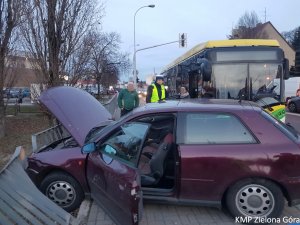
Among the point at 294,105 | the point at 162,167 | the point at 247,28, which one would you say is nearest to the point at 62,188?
the point at 162,167

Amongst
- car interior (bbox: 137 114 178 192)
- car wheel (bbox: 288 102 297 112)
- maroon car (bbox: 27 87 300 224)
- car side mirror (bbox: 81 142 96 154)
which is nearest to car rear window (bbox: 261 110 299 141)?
maroon car (bbox: 27 87 300 224)

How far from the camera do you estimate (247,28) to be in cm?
7012

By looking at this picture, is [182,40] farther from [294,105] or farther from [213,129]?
[213,129]

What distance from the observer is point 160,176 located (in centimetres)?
511

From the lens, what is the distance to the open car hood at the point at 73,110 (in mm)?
5305

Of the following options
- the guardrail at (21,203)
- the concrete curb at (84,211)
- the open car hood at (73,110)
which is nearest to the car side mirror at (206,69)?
the open car hood at (73,110)

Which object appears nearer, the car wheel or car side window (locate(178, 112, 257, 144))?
car side window (locate(178, 112, 257, 144))

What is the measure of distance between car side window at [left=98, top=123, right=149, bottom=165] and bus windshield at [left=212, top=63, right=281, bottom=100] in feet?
18.6

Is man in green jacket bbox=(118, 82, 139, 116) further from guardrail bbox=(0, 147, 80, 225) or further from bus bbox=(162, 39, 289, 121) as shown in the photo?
guardrail bbox=(0, 147, 80, 225)

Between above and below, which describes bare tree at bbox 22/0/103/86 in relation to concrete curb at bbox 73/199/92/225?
above

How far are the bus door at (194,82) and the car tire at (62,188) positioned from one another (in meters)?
7.13

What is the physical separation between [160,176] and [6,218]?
210 cm

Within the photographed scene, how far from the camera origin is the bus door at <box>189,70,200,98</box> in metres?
12.0

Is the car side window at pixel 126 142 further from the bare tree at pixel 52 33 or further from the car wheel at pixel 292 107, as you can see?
the car wheel at pixel 292 107
